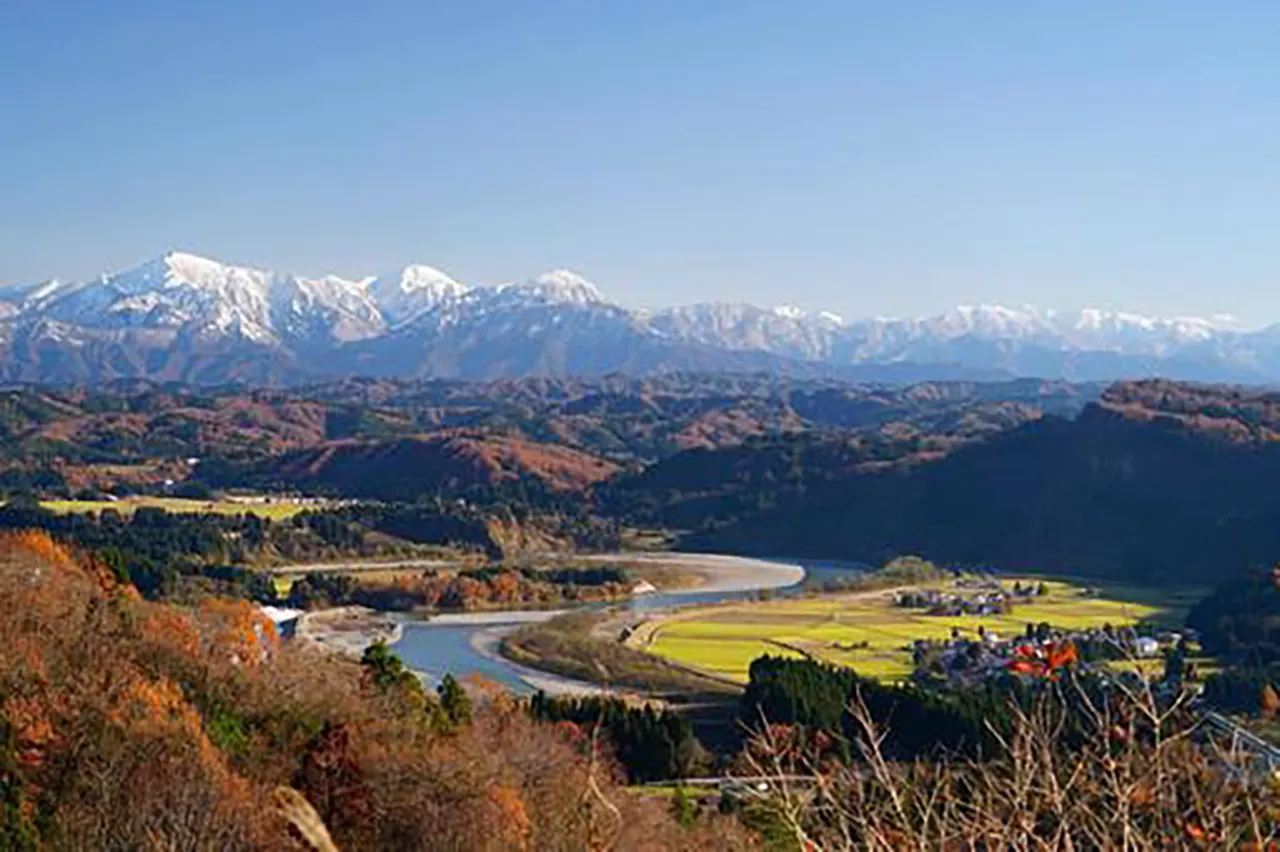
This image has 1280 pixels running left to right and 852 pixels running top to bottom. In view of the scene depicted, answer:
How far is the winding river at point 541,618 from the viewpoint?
128ft

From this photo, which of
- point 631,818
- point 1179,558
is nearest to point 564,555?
point 1179,558

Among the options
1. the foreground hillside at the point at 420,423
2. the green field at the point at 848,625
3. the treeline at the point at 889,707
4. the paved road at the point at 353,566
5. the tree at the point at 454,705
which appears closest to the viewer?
the tree at the point at 454,705

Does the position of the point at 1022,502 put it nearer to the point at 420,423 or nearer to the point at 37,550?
the point at 37,550

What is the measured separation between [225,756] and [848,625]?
32.1m

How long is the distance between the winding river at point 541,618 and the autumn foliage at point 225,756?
1621 cm

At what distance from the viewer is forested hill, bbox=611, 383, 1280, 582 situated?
210ft

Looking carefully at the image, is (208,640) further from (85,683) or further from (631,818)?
(631,818)

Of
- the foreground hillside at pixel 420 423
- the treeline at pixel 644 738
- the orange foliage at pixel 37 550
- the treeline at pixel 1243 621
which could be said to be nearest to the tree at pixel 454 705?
the treeline at pixel 644 738

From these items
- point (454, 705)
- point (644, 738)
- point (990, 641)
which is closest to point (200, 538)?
point (990, 641)

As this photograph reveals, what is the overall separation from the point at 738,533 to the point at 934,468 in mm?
11382

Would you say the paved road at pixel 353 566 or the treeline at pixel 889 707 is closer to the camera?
the treeline at pixel 889 707

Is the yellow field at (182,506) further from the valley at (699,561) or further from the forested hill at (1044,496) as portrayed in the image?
the forested hill at (1044,496)

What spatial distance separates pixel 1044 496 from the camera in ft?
235

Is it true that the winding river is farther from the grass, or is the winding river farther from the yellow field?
the yellow field
